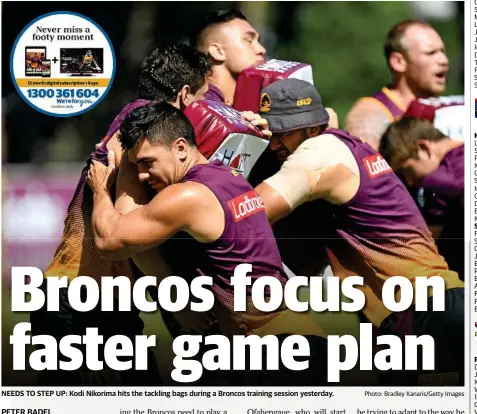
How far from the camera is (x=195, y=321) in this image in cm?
585

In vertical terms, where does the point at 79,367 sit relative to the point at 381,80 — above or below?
below

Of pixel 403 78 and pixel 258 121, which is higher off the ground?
pixel 403 78

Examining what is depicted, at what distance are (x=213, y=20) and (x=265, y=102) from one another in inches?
25.4

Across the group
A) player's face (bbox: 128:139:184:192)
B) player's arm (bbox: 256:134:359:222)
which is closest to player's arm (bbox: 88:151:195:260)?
player's face (bbox: 128:139:184:192)

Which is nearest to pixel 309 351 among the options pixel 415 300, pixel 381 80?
pixel 415 300

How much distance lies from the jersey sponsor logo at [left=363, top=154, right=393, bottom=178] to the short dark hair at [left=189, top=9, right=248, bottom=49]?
110 centimetres

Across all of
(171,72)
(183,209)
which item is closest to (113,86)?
(171,72)

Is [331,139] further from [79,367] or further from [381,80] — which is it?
[79,367]

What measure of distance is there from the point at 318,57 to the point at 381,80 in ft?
1.31

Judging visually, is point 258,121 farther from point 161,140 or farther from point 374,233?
Answer: point 374,233

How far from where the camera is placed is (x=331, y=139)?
591cm

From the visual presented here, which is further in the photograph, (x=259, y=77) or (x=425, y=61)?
(x=425, y=61)

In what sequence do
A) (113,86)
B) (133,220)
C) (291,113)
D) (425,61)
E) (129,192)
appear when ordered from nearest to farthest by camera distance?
(133,220)
(129,192)
(291,113)
(113,86)
(425,61)

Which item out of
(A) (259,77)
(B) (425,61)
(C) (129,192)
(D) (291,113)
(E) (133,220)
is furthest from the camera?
(B) (425,61)
